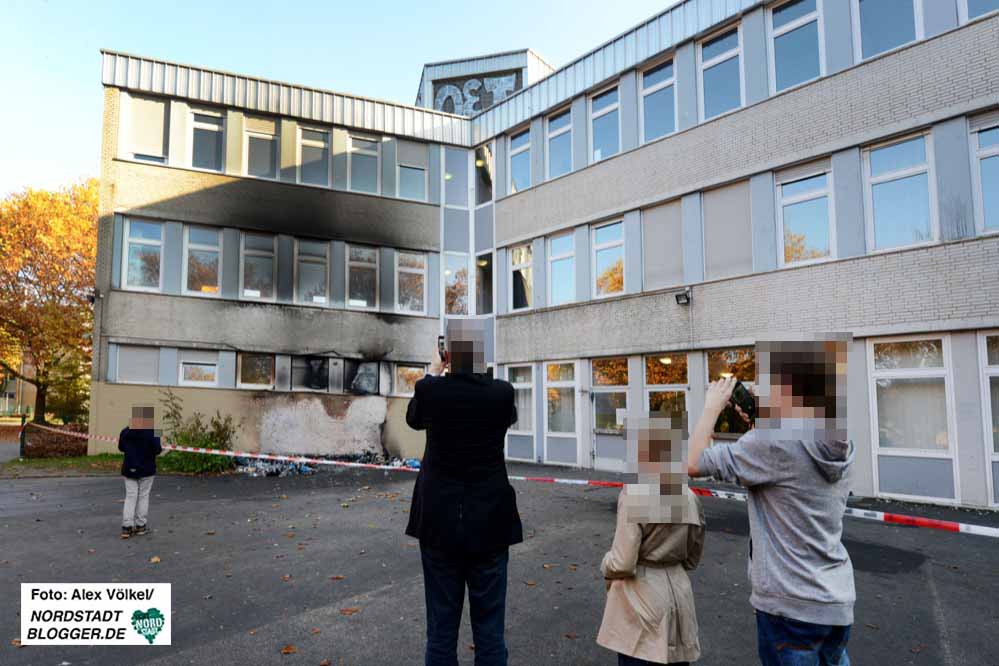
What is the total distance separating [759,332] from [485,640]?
1151cm

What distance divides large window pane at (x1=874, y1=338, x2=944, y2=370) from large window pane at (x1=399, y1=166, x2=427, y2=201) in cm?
1440

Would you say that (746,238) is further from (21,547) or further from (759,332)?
(21,547)

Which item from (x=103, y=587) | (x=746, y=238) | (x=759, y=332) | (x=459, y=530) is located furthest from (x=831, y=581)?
(x=746, y=238)

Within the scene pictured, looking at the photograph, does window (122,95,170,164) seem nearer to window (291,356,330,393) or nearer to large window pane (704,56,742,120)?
window (291,356,330,393)

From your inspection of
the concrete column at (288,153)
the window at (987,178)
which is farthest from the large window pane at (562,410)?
the concrete column at (288,153)

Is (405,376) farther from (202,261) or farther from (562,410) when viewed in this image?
(202,261)

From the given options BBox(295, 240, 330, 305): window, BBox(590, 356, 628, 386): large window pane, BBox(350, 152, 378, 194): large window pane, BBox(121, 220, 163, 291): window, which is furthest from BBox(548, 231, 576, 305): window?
BBox(121, 220, 163, 291): window

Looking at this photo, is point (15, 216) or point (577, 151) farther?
point (15, 216)

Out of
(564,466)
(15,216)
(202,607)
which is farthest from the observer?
(15,216)

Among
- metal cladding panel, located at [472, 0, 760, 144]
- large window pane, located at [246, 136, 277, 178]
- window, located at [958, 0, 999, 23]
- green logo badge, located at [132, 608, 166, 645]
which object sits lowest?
green logo badge, located at [132, 608, 166, 645]

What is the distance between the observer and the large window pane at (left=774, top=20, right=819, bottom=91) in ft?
42.2

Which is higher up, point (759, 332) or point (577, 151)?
point (577, 151)

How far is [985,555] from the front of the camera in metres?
7.17

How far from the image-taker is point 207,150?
18734 mm
